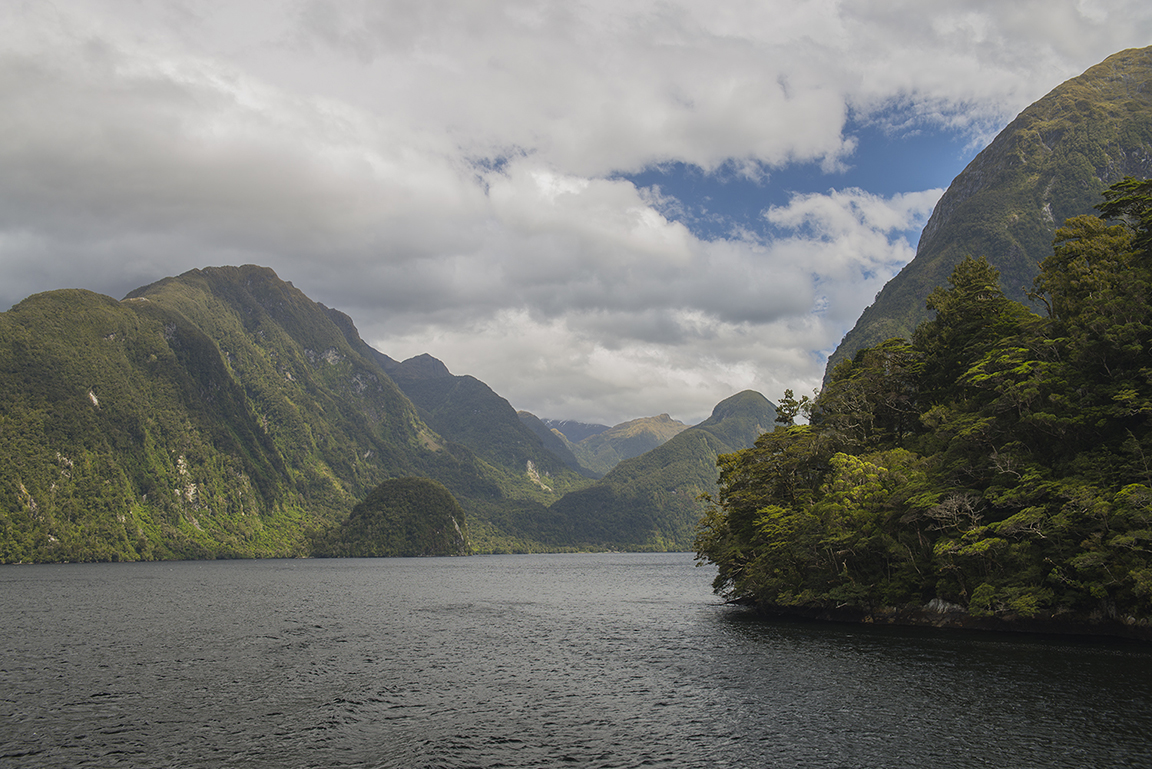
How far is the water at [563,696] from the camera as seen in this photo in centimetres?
3294

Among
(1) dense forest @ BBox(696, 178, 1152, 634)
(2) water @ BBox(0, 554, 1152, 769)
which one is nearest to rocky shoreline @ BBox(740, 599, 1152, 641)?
(1) dense forest @ BBox(696, 178, 1152, 634)

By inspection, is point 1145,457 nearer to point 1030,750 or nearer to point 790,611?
point 1030,750

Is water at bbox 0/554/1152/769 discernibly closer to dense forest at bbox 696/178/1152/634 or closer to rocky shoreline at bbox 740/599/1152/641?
rocky shoreline at bbox 740/599/1152/641

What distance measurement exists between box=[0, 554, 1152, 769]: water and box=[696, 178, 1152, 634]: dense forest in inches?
227

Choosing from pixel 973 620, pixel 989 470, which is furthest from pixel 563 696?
pixel 989 470

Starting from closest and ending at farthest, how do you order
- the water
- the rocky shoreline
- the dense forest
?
the water
the rocky shoreline
the dense forest

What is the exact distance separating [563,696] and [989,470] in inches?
1918

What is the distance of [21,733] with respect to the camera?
36.2 metres

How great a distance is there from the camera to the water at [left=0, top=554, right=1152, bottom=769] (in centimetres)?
3294

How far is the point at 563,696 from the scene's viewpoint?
4578 cm

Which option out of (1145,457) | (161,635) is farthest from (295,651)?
(1145,457)

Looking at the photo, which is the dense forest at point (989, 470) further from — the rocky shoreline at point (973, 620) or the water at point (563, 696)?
the water at point (563, 696)

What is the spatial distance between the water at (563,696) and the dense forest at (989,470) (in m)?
5.76

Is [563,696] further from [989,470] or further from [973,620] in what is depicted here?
[989,470]
